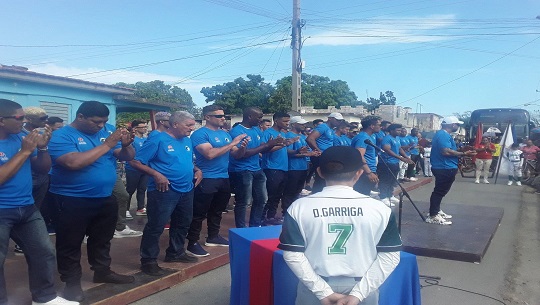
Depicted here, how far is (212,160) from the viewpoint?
20.0 ft

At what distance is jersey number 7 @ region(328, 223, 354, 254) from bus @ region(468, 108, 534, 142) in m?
23.2

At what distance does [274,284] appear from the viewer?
3381mm

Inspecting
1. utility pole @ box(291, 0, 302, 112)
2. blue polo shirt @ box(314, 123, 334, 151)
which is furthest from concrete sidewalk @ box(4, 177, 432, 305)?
utility pole @ box(291, 0, 302, 112)

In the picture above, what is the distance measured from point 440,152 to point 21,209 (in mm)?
6406

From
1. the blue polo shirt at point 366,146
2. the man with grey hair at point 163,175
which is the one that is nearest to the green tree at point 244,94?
the blue polo shirt at point 366,146

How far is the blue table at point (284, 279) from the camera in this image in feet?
10.4

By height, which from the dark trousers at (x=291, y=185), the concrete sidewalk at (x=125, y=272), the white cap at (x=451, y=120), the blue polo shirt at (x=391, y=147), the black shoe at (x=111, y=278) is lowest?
the concrete sidewalk at (x=125, y=272)

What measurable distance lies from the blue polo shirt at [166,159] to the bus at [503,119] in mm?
21569

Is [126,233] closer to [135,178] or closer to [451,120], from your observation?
[135,178]

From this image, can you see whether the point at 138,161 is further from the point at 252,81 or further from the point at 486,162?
the point at 252,81

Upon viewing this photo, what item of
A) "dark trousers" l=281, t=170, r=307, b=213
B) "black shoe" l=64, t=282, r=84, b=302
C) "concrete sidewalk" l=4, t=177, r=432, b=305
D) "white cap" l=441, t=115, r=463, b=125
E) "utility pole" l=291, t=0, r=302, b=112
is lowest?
"concrete sidewalk" l=4, t=177, r=432, b=305

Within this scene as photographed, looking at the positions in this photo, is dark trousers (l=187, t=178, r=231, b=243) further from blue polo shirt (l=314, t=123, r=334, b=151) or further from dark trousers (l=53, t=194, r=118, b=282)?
blue polo shirt (l=314, t=123, r=334, b=151)

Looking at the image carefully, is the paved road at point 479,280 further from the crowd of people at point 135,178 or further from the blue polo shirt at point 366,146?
the blue polo shirt at point 366,146

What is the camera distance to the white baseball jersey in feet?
8.25
